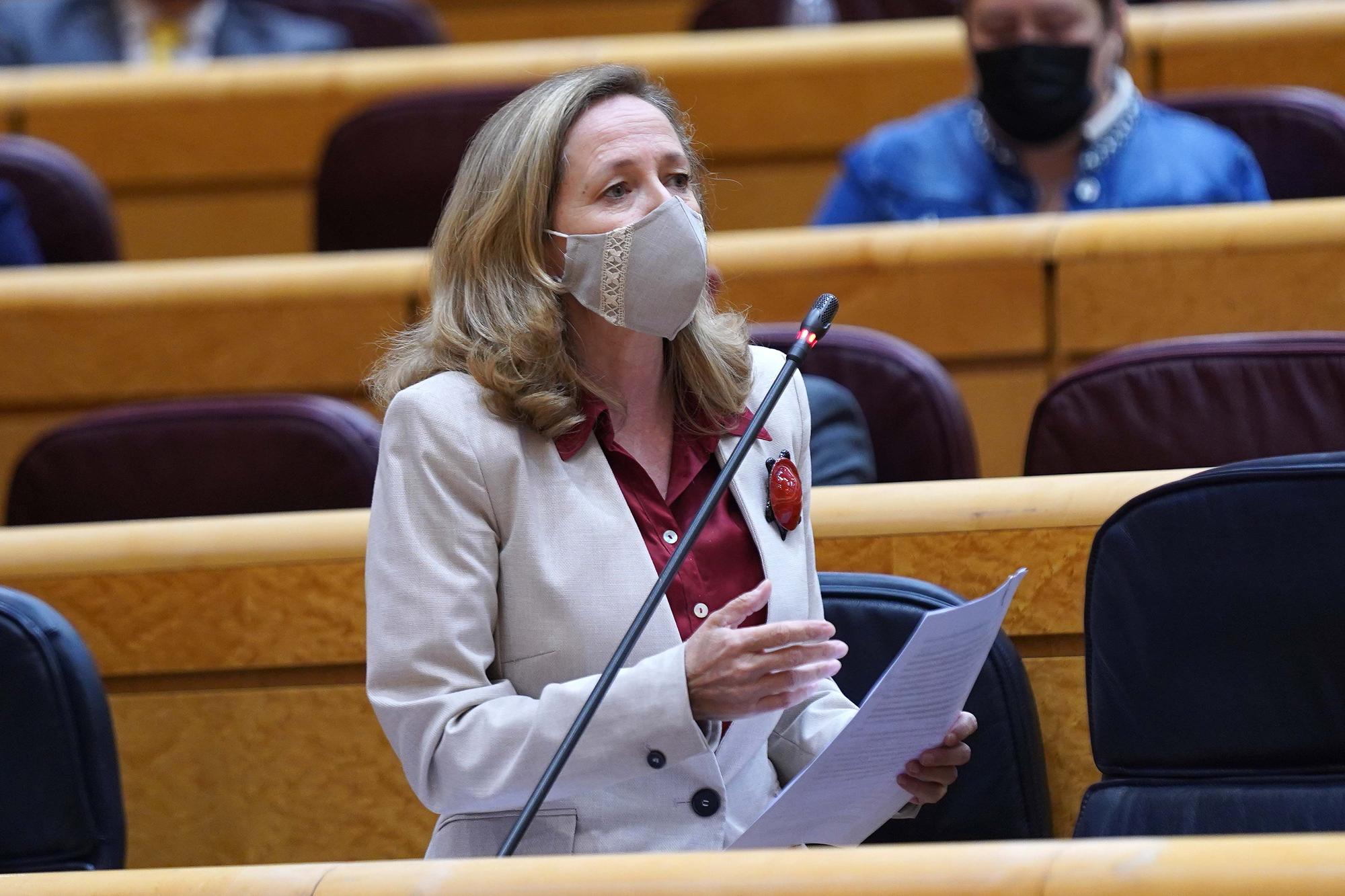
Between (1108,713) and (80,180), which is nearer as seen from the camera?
(1108,713)

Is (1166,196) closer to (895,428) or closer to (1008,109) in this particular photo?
(1008,109)

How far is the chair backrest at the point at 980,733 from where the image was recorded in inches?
30.5

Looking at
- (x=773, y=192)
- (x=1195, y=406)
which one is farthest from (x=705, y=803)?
(x=773, y=192)

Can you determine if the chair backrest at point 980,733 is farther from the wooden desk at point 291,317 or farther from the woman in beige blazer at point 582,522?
the wooden desk at point 291,317

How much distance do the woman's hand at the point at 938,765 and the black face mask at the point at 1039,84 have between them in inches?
27.8

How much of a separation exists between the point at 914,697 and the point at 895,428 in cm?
41

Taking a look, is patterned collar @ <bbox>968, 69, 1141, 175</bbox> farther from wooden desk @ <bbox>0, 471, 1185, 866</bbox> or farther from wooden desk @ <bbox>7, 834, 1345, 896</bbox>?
wooden desk @ <bbox>7, 834, 1345, 896</bbox>

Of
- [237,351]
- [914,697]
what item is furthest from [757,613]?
[237,351]

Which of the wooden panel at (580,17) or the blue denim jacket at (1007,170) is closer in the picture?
the blue denim jacket at (1007,170)

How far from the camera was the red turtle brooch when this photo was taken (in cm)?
72

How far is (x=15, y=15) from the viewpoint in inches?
73.7

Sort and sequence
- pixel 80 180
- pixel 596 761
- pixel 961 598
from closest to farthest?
pixel 596 761 < pixel 961 598 < pixel 80 180

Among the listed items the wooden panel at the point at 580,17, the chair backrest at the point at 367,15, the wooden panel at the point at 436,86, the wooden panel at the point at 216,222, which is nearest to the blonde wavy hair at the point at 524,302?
the wooden panel at the point at 436,86

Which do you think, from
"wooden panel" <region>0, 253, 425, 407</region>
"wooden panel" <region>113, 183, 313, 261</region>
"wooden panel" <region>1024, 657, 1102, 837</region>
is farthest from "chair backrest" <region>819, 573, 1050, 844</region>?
"wooden panel" <region>113, 183, 313, 261</region>
